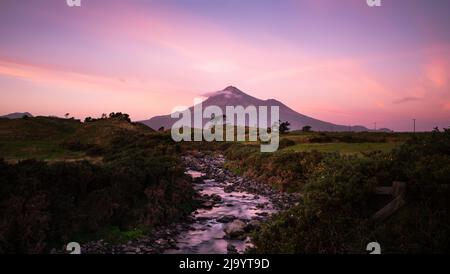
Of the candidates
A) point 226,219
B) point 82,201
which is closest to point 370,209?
point 226,219

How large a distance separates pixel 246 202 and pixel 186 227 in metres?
9.45

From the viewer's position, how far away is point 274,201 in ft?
98.9

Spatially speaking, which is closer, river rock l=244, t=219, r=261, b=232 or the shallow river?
the shallow river

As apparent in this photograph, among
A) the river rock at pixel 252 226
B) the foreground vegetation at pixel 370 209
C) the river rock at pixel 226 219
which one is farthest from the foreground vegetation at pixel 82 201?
the foreground vegetation at pixel 370 209

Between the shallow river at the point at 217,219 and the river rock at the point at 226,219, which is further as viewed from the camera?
the river rock at the point at 226,219

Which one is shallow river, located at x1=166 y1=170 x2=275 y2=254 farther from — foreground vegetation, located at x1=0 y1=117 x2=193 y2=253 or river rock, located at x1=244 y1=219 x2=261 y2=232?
foreground vegetation, located at x1=0 y1=117 x2=193 y2=253

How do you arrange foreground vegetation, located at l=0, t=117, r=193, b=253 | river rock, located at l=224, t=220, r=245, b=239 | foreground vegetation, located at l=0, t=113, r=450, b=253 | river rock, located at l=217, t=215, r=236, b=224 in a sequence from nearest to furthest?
foreground vegetation, located at l=0, t=113, r=450, b=253 < foreground vegetation, located at l=0, t=117, r=193, b=253 < river rock, located at l=224, t=220, r=245, b=239 < river rock, located at l=217, t=215, r=236, b=224

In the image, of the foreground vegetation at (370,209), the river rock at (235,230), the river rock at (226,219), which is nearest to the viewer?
the foreground vegetation at (370,209)

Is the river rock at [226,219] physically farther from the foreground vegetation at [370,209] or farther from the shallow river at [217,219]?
the foreground vegetation at [370,209]

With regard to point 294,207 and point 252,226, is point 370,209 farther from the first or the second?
point 252,226

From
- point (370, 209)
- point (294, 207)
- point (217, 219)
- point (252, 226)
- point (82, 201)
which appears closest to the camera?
point (370, 209)

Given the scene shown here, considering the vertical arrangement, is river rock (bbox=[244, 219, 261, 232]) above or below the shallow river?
above

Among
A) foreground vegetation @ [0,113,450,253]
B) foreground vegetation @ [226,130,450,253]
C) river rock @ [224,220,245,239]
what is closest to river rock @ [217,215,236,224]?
river rock @ [224,220,245,239]

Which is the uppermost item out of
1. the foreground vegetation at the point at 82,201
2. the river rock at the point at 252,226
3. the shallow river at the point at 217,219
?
the foreground vegetation at the point at 82,201
